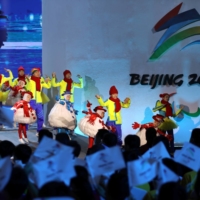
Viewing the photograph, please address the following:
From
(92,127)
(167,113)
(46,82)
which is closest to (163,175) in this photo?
(92,127)

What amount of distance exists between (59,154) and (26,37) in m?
8.06

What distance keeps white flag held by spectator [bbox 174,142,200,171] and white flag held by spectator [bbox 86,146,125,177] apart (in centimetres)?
57

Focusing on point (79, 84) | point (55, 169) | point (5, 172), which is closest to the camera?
point (5, 172)

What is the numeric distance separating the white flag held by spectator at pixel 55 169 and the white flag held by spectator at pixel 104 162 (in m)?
0.20

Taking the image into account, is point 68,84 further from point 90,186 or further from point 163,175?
point 163,175

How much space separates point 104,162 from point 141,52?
5638mm

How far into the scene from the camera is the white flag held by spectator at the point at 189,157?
354cm

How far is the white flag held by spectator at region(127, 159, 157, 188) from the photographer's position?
119 inches

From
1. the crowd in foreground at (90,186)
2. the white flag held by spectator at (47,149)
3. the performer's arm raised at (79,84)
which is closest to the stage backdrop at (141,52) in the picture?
the performer's arm raised at (79,84)

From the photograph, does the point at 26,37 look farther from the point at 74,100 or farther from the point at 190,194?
the point at 190,194

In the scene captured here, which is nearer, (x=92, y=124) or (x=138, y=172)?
(x=138, y=172)

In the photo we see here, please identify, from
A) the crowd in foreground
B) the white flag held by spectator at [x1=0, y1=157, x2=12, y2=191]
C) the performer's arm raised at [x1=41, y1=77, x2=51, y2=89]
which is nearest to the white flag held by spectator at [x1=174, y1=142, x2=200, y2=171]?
the crowd in foreground

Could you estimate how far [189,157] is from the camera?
3.57 meters

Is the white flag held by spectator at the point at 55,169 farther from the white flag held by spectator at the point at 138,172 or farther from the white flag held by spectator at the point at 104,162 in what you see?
the white flag held by spectator at the point at 138,172
